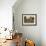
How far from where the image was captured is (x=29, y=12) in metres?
5.70

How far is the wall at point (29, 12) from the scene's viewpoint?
5.69 metres

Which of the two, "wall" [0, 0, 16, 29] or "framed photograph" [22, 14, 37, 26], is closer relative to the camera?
"wall" [0, 0, 16, 29]

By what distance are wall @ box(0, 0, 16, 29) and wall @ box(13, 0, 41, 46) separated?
1.04 metres

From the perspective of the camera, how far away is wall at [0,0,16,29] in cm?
461

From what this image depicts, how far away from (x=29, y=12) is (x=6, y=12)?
1.44 meters

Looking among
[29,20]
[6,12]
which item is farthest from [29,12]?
[6,12]

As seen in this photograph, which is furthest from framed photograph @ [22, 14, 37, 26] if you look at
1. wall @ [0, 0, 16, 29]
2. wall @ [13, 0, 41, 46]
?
wall @ [0, 0, 16, 29]

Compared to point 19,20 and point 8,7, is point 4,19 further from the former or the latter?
point 19,20

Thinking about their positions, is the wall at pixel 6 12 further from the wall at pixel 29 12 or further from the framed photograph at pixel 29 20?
the framed photograph at pixel 29 20

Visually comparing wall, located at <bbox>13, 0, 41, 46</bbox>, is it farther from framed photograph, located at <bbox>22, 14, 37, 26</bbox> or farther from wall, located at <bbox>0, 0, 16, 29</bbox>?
wall, located at <bbox>0, 0, 16, 29</bbox>

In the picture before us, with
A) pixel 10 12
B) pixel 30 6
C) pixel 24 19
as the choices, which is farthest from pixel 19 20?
pixel 10 12

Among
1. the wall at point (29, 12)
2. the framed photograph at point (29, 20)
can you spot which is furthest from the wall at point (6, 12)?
the framed photograph at point (29, 20)

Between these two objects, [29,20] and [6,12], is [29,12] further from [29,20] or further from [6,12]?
[6,12]

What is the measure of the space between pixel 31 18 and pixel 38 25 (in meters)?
0.48
